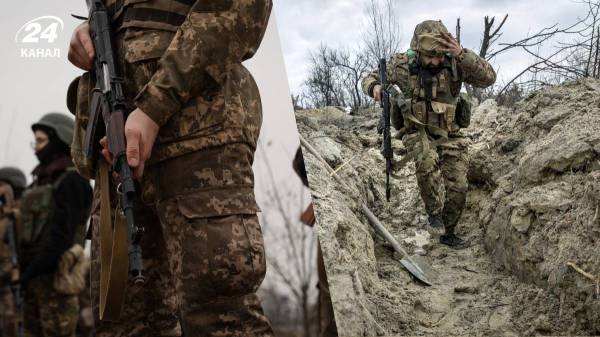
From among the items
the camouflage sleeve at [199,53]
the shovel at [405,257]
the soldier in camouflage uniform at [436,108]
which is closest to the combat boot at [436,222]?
the soldier in camouflage uniform at [436,108]

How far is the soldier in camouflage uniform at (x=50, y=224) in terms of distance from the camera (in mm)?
1347

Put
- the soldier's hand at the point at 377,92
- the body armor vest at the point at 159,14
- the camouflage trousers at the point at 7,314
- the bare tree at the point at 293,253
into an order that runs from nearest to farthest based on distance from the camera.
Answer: the body armor vest at the point at 159,14
the camouflage trousers at the point at 7,314
the bare tree at the point at 293,253
the soldier's hand at the point at 377,92

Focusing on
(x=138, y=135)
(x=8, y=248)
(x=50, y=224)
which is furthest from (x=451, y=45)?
(x=8, y=248)

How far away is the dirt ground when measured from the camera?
5.78 ft

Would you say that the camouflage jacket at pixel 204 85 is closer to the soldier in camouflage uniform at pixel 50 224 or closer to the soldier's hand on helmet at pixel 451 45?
the soldier in camouflage uniform at pixel 50 224

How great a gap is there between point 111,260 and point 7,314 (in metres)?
0.34

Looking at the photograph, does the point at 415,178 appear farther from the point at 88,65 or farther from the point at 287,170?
the point at 88,65

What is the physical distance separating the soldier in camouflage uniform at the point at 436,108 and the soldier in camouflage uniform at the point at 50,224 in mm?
1041

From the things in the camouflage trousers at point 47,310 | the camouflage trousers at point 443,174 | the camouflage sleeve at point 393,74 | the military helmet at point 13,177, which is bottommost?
the camouflage trousers at point 47,310

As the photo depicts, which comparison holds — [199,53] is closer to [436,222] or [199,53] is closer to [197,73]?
[197,73]

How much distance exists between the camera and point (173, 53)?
1.13 metres

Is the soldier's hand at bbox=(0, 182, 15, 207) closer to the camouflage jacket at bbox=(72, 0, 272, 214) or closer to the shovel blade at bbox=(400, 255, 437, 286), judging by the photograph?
the camouflage jacket at bbox=(72, 0, 272, 214)

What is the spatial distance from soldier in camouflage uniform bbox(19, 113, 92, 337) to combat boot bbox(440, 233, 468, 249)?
118 cm

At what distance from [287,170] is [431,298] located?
27.3 inches
